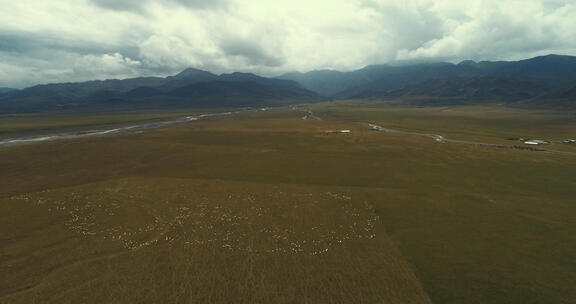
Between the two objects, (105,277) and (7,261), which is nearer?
(105,277)

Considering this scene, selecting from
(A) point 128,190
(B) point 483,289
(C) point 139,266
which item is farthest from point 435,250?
(A) point 128,190

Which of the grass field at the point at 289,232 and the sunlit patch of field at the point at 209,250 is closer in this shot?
the sunlit patch of field at the point at 209,250

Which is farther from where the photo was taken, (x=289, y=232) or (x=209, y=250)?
(x=289, y=232)

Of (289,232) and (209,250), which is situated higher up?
(209,250)

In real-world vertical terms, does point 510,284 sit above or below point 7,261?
below

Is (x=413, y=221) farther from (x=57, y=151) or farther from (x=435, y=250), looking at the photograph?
(x=57, y=151)
